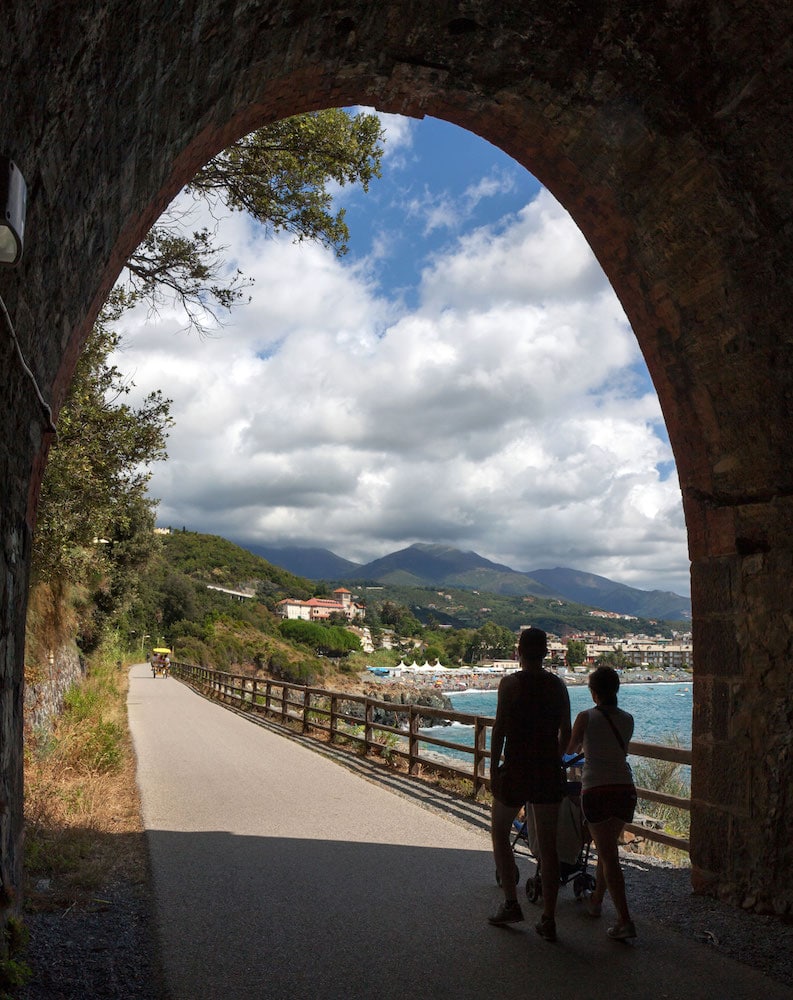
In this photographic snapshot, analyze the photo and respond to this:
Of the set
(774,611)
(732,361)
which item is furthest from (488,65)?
(774,611)

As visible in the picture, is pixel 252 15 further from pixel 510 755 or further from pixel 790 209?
pixel 510 755

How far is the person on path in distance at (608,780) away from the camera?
14.5 ft

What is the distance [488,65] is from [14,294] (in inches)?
152

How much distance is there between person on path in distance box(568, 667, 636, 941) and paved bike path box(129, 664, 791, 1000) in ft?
1.03

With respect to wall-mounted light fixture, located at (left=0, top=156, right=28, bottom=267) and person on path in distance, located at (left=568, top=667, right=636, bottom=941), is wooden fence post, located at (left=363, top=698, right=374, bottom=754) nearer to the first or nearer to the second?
person on path in distance, located at (left=568, top=667, right=636, bottom=941)

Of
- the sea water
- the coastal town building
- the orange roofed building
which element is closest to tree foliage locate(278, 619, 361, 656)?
the sea water

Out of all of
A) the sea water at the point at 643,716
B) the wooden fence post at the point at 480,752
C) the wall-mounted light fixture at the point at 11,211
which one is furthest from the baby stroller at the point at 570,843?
the wall-mounted light fixture at the point at 11,211

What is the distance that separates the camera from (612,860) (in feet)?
14.6

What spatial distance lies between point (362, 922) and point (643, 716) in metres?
41.1

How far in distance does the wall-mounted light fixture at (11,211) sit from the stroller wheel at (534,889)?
4571mm

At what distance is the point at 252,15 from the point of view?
4.04 metres

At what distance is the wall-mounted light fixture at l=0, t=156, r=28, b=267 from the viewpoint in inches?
98.7

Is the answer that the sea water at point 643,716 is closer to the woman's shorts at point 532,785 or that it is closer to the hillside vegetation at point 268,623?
the woman's shorts at point 532,785

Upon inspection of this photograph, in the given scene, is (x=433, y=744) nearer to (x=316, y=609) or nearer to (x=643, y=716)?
(x=643, y=716)
